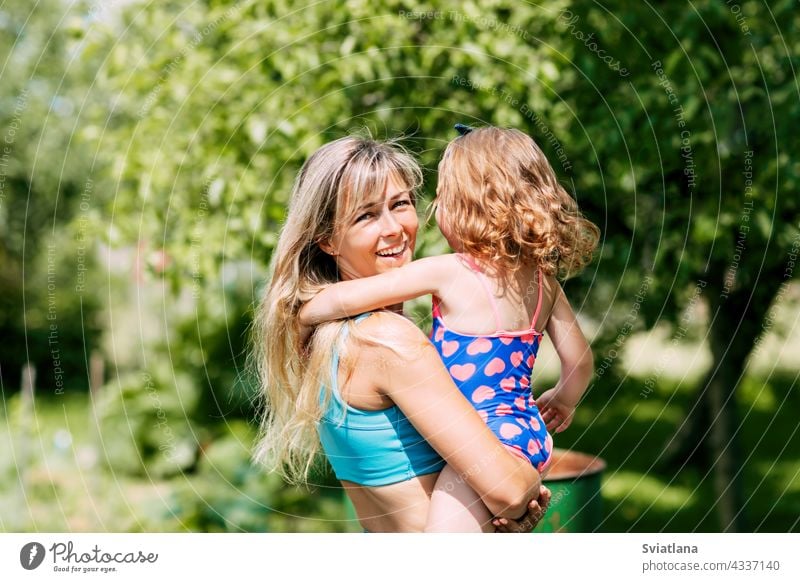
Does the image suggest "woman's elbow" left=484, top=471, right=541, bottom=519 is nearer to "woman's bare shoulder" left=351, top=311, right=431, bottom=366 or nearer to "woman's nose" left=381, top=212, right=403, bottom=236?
"woman's bare shoulder" left=351, top=311, right=431, bottom=366

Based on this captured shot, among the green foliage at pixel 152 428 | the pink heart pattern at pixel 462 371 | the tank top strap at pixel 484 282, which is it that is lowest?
the green foliage at pixel 152 428

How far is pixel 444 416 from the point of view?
1922 millimetres

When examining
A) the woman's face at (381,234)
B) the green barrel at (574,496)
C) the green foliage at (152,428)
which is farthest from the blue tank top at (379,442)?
the green foliage at (152,428)

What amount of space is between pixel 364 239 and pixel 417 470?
54 cm

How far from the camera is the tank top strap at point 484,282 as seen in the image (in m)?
2.10

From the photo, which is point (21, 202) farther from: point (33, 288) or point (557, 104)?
point (557, 104)

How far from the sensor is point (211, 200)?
142 inches

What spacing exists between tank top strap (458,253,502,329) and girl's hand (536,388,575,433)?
1.46ft

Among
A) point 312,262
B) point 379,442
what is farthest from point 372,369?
point 312,262

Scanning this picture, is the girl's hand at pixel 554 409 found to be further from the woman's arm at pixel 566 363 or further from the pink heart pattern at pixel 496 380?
the pink heart pattern at pixel 496 380

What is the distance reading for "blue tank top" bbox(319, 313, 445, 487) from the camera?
2.06 m

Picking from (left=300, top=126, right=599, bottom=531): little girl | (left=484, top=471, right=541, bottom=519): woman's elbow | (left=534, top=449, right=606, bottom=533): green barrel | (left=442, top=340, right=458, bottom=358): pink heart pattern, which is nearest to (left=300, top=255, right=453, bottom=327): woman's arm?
(left=300, top=126, right=599, bottom=531): little girl

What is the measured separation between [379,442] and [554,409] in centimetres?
62

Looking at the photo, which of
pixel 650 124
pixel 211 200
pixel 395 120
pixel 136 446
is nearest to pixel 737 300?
pixel 650 124
